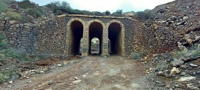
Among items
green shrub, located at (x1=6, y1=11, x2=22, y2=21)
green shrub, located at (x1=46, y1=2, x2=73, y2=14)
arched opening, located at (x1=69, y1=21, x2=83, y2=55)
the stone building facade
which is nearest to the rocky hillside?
the stone building facade

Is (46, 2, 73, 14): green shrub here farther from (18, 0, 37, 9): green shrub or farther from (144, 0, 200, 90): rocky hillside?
(144, 0, 200, 90): rocky hillside

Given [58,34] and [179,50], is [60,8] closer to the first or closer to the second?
[58,34]

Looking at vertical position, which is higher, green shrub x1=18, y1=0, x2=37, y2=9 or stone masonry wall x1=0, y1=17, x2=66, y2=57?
green shrub x1=18, y1=0, x2=37, y2=9

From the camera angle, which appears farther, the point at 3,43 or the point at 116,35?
the point at 116,35

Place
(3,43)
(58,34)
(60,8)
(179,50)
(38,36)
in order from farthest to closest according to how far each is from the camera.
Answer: (60,8), (58,34), (38,36), (3,43), (179,50)

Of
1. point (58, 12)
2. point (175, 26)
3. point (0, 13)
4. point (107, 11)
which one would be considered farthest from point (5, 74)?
point (107, 11)

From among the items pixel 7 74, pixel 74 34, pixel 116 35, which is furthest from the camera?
pixel 116 35

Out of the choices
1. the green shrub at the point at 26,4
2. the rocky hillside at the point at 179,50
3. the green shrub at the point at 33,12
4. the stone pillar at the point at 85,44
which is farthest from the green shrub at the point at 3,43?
the rocky hillside at the point at 179,50

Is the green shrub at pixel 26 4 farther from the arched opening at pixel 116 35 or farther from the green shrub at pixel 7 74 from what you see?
the green shrub at pixel 7 74

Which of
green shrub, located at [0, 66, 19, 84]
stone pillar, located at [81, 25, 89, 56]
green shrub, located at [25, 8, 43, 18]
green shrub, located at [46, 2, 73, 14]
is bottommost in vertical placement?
green shrub, located at [0, 66, 19, 84]

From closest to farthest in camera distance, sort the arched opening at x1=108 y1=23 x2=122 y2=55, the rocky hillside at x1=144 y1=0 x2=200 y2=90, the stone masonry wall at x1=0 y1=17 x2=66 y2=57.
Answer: the rocky hillside at x1=144 y1=0 x2=200 y2=90, the stone masonry wall at x1=0 y1=17 x2=66 y2=57, the arched opening at x1=108 y1=23 x2=122 y2=55

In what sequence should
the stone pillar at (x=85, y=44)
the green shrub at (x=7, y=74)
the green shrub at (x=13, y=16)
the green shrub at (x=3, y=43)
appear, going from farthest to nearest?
1. the stone pillar at (x=85, y=44)
2. the green shrub at (x=13, y=16)
3. the green shrub at (x=3, y=43)
4. the green shrub at (x=7, y=74)

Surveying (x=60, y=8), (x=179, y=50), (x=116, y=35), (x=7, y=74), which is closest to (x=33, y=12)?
(x=60, y=8)

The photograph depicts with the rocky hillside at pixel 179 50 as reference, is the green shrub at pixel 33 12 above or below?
above
